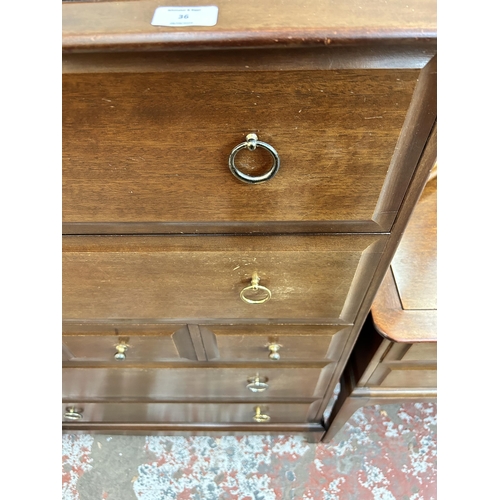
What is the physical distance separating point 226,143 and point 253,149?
0.02 metres

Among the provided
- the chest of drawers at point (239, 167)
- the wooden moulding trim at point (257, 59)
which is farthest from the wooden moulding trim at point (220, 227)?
the wooden moulding trim at point (257, 59)

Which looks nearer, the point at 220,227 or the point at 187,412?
the point at 220,227

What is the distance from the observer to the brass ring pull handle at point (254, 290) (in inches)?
17.4

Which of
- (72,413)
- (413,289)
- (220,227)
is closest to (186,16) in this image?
(220,227)

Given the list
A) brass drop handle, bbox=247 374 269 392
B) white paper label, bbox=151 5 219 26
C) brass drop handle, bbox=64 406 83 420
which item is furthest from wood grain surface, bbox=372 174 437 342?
brass drop handle, bbox=64 406 83 420

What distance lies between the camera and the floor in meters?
0.91

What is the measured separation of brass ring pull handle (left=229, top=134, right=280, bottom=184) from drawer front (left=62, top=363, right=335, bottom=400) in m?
0.40

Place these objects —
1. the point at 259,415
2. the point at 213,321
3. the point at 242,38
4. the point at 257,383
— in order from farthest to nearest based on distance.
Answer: the point at 259,415 < the point at 257,383 < the point at 213,321 < the point at 242,38

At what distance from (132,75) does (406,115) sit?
0.57ft

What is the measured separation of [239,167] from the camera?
33cm

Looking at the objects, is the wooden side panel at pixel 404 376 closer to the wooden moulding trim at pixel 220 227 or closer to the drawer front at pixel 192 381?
the drawer front at pixel 192 381

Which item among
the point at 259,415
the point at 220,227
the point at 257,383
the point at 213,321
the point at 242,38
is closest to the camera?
the point at 242,38

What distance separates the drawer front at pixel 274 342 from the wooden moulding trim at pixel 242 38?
1.16ft

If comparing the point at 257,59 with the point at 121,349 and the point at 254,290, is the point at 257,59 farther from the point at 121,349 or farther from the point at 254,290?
the point at 121,349
